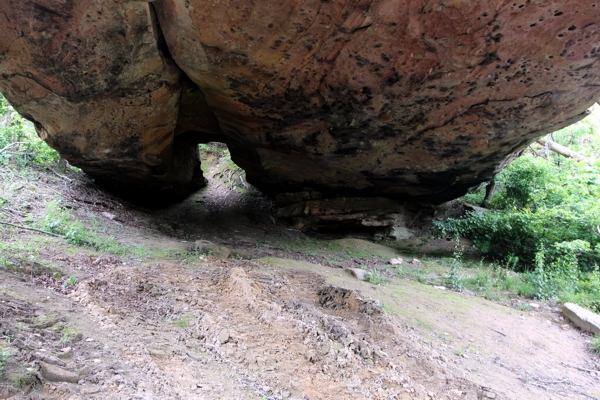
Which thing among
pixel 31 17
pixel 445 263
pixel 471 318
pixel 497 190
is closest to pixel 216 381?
pixel 471 318

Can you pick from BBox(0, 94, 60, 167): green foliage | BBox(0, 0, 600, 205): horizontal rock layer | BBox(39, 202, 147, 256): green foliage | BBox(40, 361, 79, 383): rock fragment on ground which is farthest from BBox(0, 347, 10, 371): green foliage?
BBox(0, 94, 60, 167): green foliage

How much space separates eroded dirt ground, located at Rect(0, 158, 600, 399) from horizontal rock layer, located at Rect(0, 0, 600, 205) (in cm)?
184

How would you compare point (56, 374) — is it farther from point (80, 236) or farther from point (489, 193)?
point (489, 193)

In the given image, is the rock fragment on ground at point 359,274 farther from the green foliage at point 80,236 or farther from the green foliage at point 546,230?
the green foliage at point 80,236

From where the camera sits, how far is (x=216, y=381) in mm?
2324

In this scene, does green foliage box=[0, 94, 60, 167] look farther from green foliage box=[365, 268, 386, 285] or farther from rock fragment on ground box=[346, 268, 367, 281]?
green foliage box=[365, 268, 386, 285]

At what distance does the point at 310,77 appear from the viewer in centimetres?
492

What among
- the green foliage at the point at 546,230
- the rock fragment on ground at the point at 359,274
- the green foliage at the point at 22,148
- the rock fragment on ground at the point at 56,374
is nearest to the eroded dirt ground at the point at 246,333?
the rock fragment on ground at the point at 56,374

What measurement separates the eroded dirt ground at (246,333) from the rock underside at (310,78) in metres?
1.94

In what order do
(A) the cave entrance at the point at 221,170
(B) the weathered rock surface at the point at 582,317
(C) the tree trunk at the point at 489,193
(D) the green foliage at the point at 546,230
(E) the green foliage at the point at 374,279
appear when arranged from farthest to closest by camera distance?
1. (A) the cave entrance at the point at 221,170
2. (C) the tree trunk at the point at 489,193
3. (D) the green foliage at the point at 546,230
4. (E) the green foliage at the point at 374,279
5. (B) the weathered rock surface at the point at 582,317

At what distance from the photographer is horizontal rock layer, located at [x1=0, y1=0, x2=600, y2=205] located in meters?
3.82

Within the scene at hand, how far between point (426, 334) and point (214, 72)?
4.18m

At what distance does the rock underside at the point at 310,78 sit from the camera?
12.6 ft

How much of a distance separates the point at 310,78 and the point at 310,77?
2 centimetres
